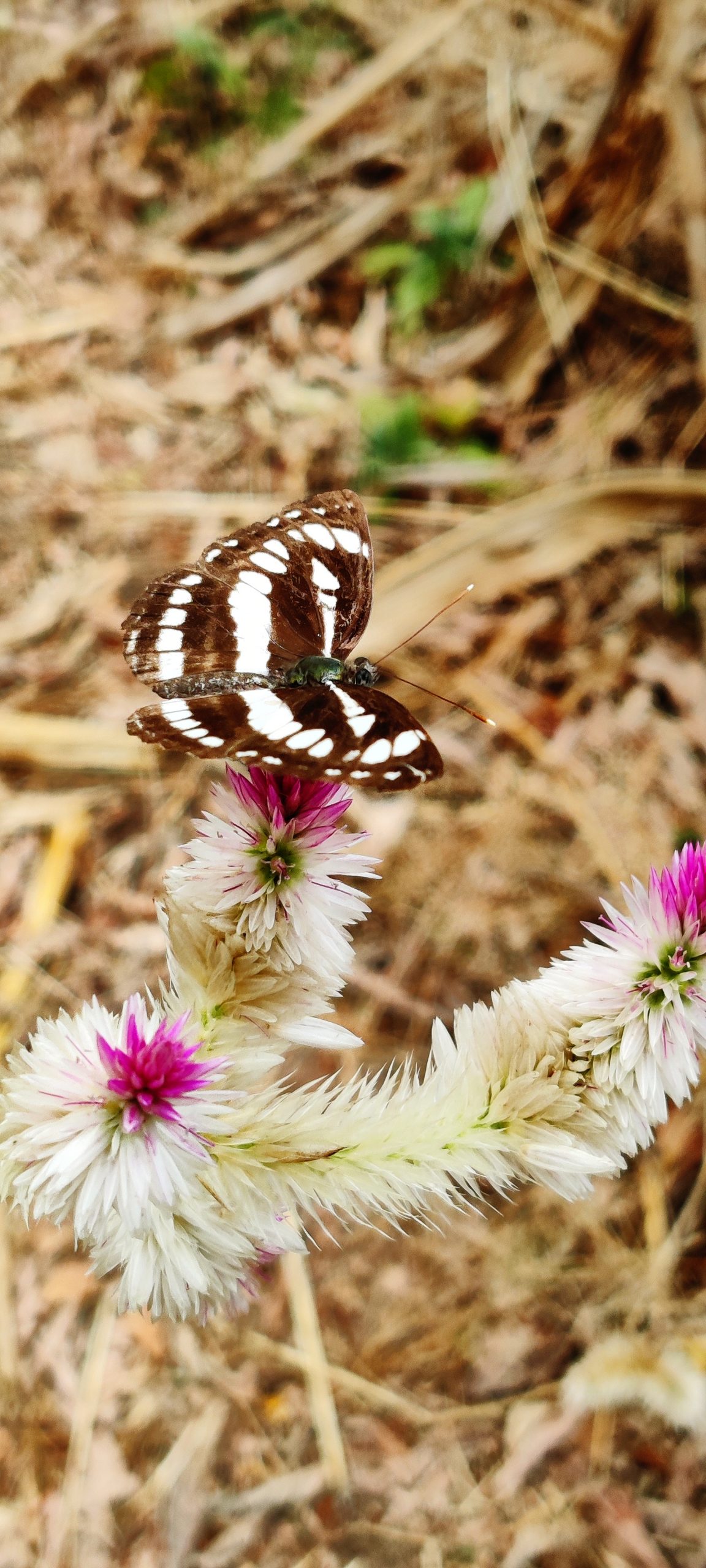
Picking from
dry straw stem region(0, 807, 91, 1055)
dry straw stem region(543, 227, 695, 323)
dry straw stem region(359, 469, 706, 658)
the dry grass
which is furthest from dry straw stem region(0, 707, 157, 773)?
dry straw stem region(543, 227, 695, 323)

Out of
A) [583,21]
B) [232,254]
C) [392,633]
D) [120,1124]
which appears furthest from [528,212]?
[120,1124]

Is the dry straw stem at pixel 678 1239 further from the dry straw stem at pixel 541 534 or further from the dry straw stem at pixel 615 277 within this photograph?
the dry straw stem at pixel 615 277

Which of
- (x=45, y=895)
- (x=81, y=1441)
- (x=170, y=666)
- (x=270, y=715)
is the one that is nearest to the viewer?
(x=270, y=715)

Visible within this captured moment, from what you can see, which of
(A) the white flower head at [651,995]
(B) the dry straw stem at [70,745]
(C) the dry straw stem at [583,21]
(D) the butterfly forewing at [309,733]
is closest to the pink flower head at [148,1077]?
(D) the butterfly forewing at [309,733]

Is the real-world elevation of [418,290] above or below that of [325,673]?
above

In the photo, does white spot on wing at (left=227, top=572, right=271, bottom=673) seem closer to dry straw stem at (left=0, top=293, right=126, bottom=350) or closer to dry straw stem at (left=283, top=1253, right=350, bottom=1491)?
dry straw stem at (left=283, top=1253, right=350, bottom=1491)

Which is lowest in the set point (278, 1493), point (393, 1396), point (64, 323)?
point (278, 1493)

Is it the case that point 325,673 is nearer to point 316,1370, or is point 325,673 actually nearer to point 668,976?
point 668,976
